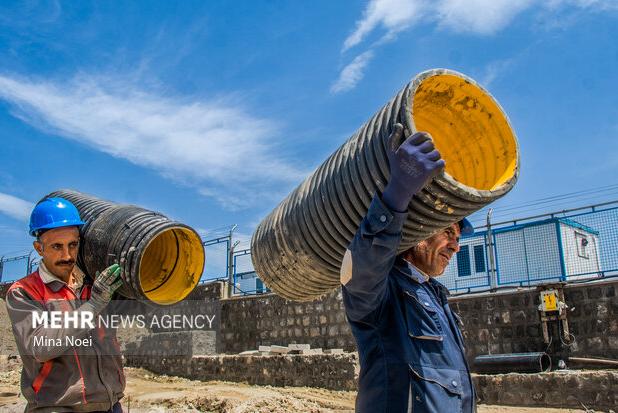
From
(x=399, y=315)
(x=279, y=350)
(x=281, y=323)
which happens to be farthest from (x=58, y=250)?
(x=281, y=323)

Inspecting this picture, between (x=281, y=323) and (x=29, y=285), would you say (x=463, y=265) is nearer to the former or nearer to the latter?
(x=281, y=323)

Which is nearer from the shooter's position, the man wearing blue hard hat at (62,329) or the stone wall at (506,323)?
the man wearing blue hard hat at (62,329)

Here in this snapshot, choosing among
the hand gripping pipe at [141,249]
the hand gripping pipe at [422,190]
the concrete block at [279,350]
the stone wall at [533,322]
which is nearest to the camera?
the hand gripping pipe at [422,190]

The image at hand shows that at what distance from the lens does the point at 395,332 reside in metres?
2.36

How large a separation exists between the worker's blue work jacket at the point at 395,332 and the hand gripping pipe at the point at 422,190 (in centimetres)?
29

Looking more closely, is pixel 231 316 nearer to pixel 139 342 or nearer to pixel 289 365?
pixel 139 342

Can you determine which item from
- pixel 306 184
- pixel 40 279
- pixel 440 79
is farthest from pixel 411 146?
pixel 40 279

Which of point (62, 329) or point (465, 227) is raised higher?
point (465, 227)

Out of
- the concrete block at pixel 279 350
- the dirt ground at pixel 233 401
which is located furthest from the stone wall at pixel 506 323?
the dirt ground at pixel 233 401

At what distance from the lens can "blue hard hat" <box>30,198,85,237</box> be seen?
3.35 metres

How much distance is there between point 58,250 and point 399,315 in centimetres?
202

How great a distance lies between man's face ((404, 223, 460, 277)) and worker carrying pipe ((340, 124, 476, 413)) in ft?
0.17

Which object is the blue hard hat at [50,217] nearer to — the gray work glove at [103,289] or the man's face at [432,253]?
the gray work glove at [103,289]

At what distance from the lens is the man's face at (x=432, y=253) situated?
8.88 feet
